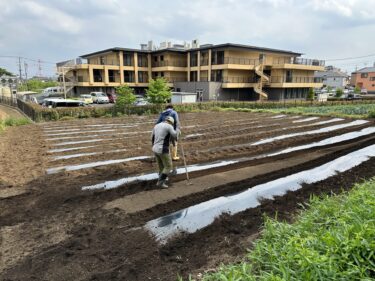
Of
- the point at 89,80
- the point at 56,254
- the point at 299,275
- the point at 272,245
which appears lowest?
the point at 56,254

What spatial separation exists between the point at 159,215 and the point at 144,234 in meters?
0.58

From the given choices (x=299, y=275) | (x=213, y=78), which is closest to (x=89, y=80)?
(x=213, y=78)

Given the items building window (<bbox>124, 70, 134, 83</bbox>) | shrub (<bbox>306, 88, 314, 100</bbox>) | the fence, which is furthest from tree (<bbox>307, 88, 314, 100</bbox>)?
building window (<bbox>124, 70, 134, 83</bbox>)

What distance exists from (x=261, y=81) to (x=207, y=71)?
709cm

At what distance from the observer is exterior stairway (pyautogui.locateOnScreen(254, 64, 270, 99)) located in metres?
32.7

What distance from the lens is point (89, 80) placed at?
A: 34.9 metres

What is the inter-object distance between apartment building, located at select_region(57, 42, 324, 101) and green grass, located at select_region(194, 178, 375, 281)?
2941cm

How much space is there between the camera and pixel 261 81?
107 feet

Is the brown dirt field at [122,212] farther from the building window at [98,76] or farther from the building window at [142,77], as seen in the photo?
the building window at [142,77]

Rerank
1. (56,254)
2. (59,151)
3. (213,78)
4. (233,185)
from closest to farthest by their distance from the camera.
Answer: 1. (56,254)
2. (233,185)
3. (59,151)
4. (213,78)

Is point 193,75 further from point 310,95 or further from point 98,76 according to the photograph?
point 310,95

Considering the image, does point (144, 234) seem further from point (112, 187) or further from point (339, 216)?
point (339, 216)

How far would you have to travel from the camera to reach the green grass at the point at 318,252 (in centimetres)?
220

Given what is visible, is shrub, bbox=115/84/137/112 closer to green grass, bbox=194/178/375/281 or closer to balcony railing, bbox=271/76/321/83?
green grass, bbox=194/178/375/281
